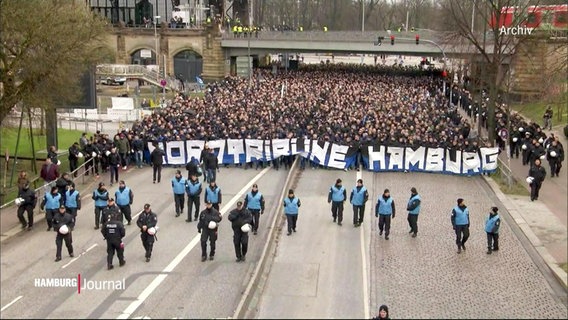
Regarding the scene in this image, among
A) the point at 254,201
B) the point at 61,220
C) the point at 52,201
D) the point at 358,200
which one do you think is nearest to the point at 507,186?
the point at 358,200

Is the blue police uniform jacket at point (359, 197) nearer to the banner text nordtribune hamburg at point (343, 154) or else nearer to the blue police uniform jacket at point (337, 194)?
the blue police uniform jacket at point (337, 194)

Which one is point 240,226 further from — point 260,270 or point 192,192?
point 192,192

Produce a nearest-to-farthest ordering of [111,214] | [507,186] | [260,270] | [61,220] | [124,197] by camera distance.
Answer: [260,270] → [111,214] → [61,220] → [124,197] → [507,186]

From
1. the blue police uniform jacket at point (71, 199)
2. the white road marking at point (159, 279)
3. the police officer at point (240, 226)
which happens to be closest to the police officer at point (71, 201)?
the blue police uniform jacket at point (71, 199)

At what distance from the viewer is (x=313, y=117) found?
1328 inches

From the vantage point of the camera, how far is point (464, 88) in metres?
57.3

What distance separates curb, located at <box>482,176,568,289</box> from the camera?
51.9ft

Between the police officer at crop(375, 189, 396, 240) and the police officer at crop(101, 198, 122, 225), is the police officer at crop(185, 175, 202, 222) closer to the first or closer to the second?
the police officer at crop(101, 198, 122, 225)

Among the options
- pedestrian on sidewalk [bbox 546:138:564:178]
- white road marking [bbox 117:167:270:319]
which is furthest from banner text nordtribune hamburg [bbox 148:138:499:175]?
white road marking [bbox 117:167:270:319]

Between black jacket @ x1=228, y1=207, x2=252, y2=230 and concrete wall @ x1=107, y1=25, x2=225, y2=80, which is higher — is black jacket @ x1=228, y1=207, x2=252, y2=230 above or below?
below

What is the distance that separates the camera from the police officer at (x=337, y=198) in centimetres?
1955

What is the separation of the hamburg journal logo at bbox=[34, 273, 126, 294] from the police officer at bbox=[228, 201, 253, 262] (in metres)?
2.77

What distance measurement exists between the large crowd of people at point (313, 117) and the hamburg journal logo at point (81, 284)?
1368cm

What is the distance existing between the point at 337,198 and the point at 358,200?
620mm
